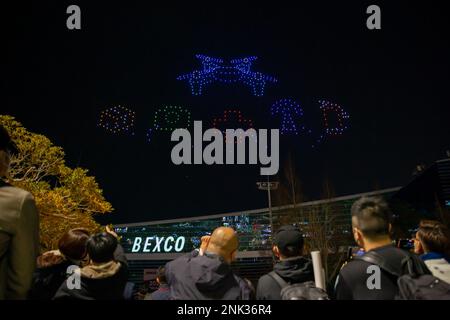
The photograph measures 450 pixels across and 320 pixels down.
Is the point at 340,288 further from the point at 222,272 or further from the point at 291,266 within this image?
the point at 222,272

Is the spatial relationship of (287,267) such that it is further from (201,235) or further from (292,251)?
(201,235)

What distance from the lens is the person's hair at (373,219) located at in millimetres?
3256

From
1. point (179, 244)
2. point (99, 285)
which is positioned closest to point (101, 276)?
point (99, 285)

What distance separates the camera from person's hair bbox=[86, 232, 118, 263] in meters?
3.55

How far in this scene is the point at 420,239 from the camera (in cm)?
409

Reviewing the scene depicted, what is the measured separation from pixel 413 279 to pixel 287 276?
3.22 ft

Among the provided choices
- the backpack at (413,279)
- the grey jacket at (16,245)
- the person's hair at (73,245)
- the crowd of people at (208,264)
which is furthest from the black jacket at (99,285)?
the backpack at (413,279)

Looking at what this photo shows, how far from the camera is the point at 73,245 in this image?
13.0ft

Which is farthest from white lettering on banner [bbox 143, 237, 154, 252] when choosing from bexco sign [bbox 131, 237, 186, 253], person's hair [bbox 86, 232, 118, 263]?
person's hair [bbox 86, 232, 118, 263]

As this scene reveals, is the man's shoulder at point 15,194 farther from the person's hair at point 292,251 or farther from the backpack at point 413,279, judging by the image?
the backpack at point 413,279
